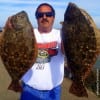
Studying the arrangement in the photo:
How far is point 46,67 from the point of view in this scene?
6.10 metres

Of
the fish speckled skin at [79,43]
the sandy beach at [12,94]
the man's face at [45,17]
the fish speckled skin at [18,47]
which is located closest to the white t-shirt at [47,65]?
the man's face at [45,17]

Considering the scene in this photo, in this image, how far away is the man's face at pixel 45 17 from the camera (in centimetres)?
579

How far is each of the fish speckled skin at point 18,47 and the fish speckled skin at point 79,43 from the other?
46cm

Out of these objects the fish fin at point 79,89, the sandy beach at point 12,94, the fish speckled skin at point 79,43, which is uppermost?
the fish speckled skin at point 79,43

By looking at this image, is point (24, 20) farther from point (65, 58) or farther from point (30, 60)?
point (65, 58)

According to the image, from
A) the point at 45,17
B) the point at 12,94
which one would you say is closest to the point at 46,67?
the point at 45,17

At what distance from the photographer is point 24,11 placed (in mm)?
5445

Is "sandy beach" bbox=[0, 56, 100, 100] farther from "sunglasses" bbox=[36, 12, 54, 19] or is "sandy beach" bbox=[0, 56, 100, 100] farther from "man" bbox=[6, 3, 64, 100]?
"sunglasses" bbox=[36, 12, 54, 19]

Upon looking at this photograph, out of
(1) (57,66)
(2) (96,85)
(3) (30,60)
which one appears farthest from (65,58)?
(2) (96,85)

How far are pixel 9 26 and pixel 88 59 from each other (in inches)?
40.0

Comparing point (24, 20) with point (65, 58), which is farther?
point (65, 58)

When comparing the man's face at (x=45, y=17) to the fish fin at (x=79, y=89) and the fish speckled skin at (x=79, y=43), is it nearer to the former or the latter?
the fish speckled skin at (x=79, y=43)

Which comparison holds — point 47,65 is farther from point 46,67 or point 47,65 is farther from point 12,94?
point 12,94

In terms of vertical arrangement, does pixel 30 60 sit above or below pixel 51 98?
above
